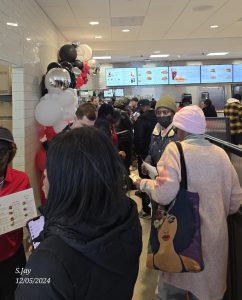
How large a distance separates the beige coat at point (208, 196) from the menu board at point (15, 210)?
0.70 m

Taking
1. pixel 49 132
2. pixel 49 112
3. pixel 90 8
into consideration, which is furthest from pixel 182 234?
pixel 90 8

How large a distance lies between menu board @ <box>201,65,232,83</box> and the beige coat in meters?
11.7

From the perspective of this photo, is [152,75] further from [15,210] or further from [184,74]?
[15,210]

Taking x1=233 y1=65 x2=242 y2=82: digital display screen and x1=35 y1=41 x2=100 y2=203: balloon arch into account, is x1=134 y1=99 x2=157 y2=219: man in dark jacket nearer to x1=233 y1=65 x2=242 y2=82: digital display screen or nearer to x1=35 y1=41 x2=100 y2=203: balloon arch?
x1=35 y1=41 x2=100 y2=203: balloon arch

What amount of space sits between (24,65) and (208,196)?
8.57 ft

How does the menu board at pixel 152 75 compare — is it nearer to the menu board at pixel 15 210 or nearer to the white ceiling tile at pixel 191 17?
the white ceiling tile at pixel 191 17

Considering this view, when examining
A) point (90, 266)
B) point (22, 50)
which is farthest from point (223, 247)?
point (22, 50)

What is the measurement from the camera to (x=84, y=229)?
2.83ft

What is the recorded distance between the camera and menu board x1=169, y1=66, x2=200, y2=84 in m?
12.8

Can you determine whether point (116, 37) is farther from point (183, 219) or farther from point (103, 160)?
point (103, 160)

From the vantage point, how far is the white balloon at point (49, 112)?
12.4 feet

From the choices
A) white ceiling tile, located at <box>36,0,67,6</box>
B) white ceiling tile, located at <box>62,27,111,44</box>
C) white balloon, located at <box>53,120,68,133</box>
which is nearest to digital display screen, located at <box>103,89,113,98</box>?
white ceiling tile, located at <box>62,27,111,44</box>

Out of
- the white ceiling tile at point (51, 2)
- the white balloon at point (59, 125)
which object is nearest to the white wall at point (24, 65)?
the white ceiling tile at point (51, 2)

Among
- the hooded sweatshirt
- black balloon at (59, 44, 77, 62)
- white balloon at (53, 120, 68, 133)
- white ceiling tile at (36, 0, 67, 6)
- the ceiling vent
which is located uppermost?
the ceiling vent
